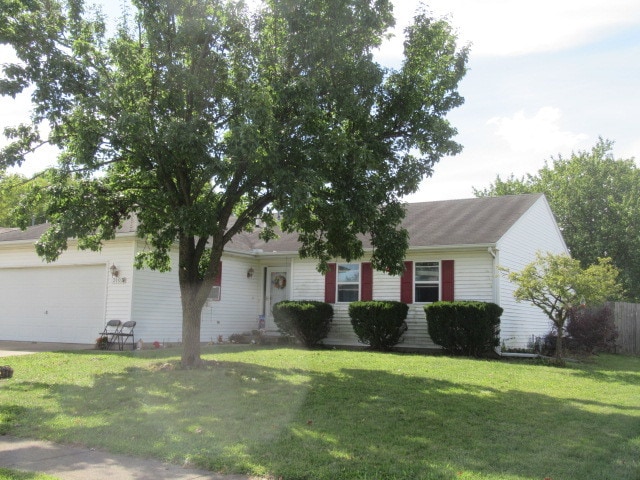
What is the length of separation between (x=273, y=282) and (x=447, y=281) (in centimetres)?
667

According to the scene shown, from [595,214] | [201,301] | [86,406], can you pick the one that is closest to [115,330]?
[201,301]

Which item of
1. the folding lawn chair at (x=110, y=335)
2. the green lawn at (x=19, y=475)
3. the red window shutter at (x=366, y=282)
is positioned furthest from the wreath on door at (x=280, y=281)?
the green lawn at (x=19, y=475)

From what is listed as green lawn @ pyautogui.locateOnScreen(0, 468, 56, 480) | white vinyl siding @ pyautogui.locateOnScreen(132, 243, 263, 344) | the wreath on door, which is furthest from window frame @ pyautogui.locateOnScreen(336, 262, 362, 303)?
green lawn @ pyautogui.locateOnScreen(0, 468, 56, 480)

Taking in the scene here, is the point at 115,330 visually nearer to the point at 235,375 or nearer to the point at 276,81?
the point at 235,375

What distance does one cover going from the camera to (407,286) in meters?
17.9

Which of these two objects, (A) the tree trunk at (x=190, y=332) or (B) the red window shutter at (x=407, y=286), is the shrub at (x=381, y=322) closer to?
(B) the red window shutter at (x=407, y=286)

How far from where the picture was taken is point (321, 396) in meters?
8.68

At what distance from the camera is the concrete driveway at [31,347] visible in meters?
14.6

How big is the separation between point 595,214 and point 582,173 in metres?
2.71

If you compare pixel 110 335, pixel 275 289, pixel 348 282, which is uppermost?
pixel 348 282

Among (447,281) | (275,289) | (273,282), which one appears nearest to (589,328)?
(447,281)

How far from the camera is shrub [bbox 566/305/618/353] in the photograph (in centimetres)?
1761

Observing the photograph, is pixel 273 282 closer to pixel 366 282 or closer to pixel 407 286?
pixel 366 282

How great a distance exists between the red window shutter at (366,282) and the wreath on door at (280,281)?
3.28 m
